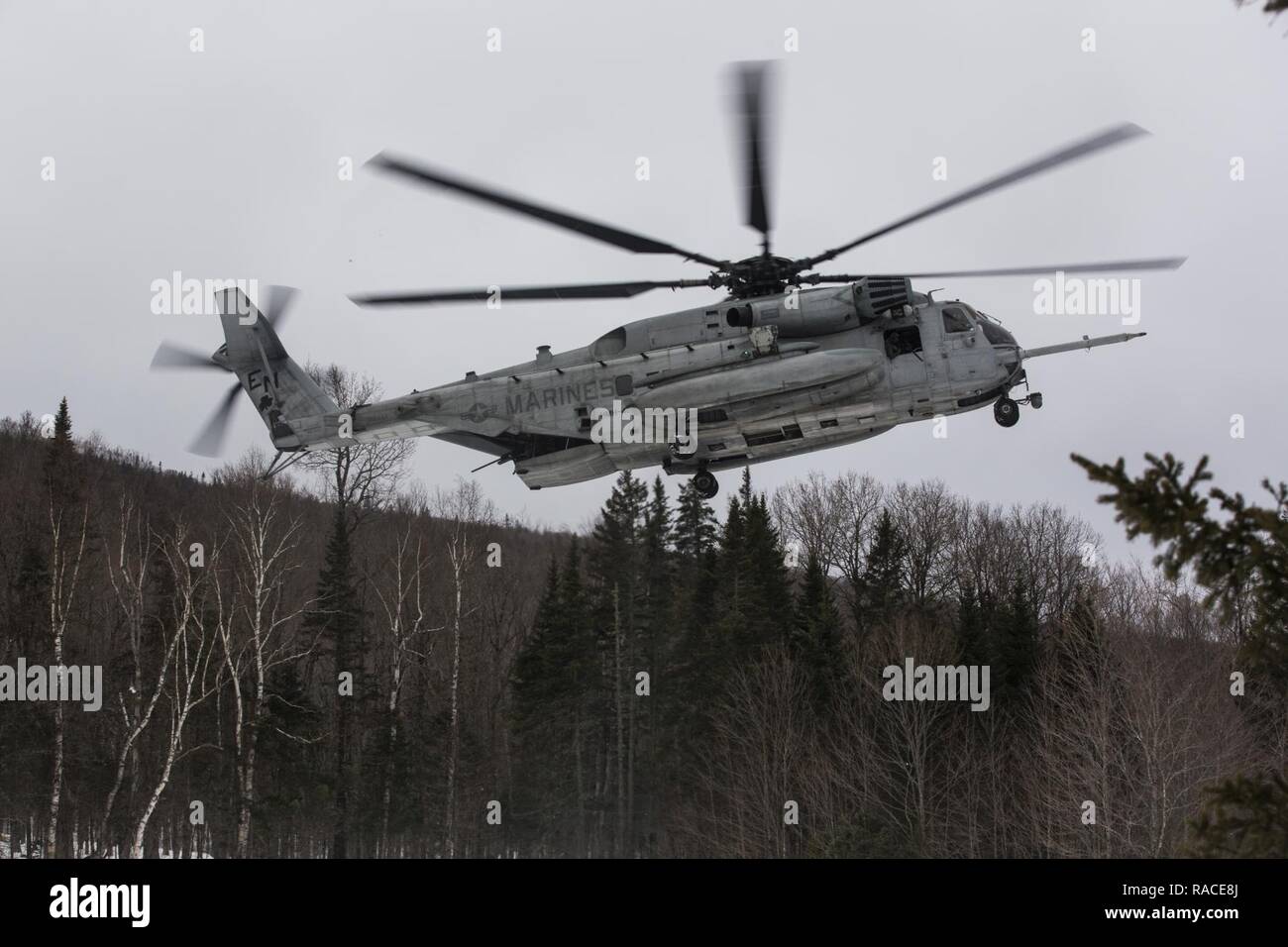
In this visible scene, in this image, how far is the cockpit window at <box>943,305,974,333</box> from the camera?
69.6 ft

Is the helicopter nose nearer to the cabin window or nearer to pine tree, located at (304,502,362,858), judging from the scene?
the cabin window

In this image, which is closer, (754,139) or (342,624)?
(754,139)

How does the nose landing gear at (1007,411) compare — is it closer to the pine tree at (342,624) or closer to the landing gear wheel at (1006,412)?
the landing gear wheel at (1006,412)

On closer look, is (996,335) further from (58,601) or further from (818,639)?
(818,639)

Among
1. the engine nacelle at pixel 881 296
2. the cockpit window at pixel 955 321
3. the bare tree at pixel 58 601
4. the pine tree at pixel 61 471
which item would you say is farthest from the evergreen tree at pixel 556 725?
the cockpit window at pixel 955 321

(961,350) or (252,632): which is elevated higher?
(961,350)

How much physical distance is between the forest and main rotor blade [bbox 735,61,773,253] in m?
19.5

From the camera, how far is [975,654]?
4862cm

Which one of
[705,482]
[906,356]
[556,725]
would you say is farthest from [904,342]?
[556,725]

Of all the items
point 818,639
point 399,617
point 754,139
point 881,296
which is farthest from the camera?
point 818,639

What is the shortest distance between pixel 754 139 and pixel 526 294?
13.1 feet

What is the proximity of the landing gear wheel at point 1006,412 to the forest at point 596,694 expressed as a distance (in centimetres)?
1516

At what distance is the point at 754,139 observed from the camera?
17.6m
